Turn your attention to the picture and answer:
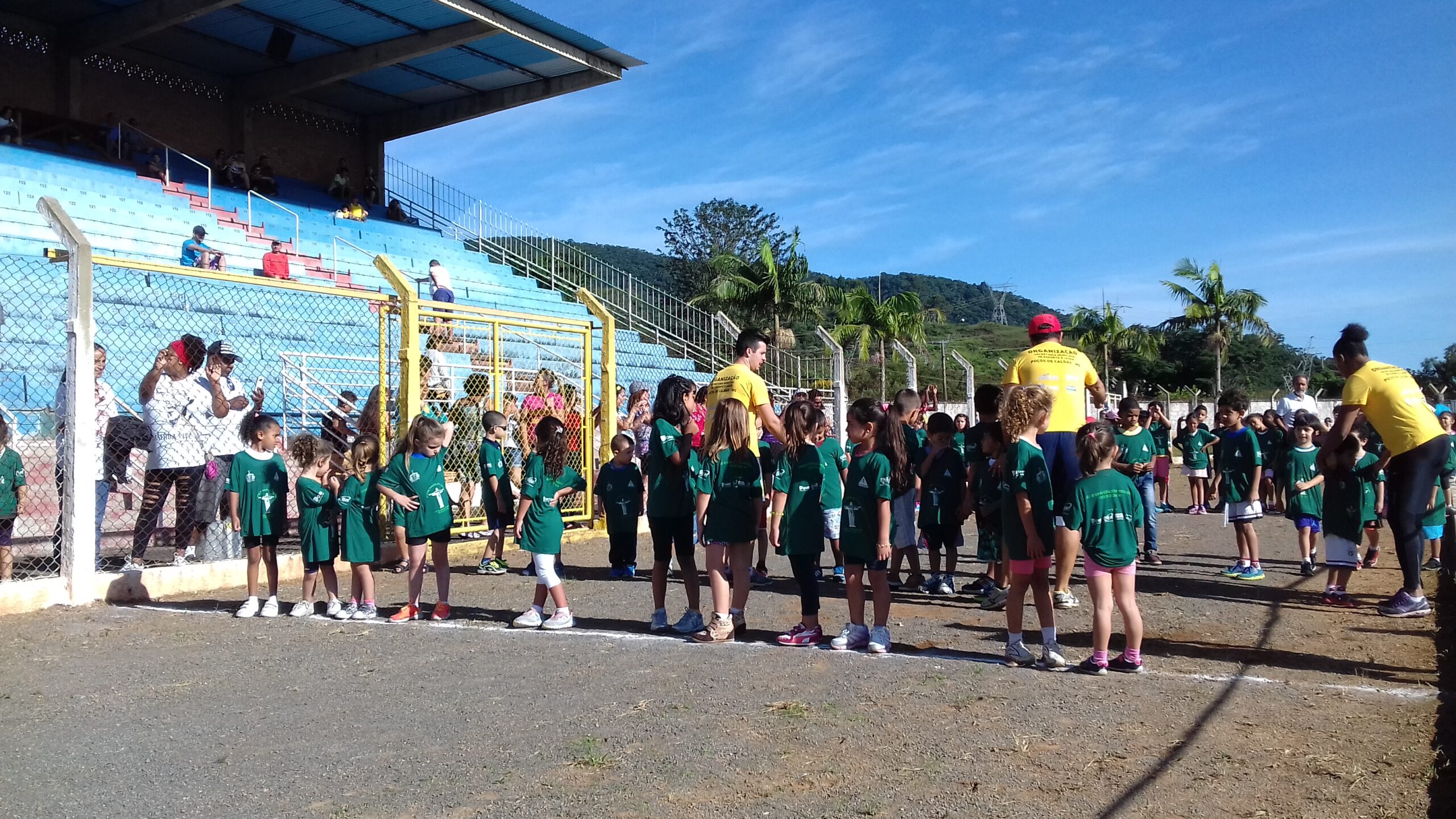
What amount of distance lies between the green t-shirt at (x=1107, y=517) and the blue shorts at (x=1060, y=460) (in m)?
0.96

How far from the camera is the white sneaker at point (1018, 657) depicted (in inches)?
232

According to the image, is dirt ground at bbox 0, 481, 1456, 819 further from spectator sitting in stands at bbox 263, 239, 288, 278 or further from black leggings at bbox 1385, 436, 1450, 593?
spectator sitting in stands at bbox 263, 239, 288, 278

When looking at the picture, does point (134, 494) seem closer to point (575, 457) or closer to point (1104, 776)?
point (575, 457)

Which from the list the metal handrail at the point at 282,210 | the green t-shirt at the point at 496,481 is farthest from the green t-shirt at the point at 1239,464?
the metal handrail at the point at 282,210

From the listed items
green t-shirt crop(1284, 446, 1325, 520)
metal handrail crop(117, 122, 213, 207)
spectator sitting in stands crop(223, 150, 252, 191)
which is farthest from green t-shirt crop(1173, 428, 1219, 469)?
spectator sitting in stands crop(223, 150, 252, 191)

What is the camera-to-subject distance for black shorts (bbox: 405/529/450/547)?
7508mm

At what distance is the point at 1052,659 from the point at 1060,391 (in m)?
1.84

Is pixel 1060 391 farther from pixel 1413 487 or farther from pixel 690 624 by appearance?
pixel 690 624

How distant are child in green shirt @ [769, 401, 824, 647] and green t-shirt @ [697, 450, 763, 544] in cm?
19

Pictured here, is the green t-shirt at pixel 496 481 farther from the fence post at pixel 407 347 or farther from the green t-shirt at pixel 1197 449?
the green t-shirt at pixel 1197 449

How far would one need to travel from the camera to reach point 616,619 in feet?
25.0

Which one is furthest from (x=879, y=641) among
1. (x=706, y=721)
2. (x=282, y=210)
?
(x=282, y=210)

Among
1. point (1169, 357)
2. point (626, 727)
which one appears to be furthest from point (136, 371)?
point (1169, 357)

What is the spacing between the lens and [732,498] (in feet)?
21.7
